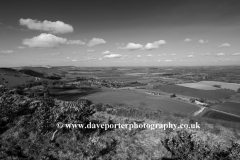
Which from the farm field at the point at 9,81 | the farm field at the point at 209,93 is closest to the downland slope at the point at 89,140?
the farm field at the point at 209,93

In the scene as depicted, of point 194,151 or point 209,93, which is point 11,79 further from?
point 209,93

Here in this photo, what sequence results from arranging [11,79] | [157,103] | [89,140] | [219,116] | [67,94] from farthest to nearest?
[11,79], [67,94], [157,103], [219,116], [89,140]

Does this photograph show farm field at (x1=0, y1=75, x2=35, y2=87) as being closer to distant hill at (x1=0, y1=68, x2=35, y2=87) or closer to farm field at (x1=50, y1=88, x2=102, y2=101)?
distant hill at (x1=0, y1=68, x2=35, y2=87)

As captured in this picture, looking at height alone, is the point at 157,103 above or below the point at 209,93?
below

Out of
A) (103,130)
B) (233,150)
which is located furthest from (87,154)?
(233,150)

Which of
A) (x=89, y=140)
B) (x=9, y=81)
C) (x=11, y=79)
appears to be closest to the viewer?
(x=89, y=140)

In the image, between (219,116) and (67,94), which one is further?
(67,94)

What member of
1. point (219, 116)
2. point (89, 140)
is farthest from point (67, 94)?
point (219, 116)

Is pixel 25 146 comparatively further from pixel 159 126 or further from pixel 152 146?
pixel 159 126
